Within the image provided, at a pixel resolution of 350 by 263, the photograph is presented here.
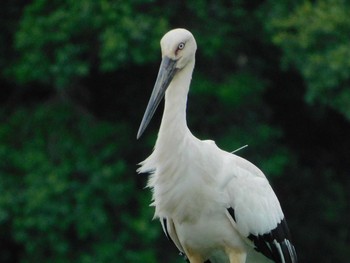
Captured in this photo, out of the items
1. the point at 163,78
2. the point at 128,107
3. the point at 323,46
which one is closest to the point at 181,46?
the point at 163,78

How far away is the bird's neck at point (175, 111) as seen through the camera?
26.8ft

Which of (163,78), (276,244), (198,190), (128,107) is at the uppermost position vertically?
(128,107)

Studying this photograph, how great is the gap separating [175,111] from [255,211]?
83 cm

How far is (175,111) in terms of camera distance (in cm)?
817

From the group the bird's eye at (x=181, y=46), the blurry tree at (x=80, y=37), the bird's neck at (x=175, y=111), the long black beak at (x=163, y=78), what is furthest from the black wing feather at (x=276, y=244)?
the blurry tree at (x=80, y=37)

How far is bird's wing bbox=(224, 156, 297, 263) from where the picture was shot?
8.49 metres

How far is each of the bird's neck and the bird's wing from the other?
0.43 m

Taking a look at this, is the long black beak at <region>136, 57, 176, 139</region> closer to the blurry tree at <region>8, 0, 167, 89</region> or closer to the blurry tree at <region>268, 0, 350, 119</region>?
the blurry tree at <region>8, 0, 167, 89</region>

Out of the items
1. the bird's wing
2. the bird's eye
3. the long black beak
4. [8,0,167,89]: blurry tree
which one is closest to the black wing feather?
the bird's wing

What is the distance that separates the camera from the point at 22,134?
17.0 meters

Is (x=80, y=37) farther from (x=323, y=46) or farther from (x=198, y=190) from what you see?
(x=198, y=190)

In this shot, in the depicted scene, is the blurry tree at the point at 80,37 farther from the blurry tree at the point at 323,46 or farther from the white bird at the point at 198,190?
the white bird at the point at 198,190

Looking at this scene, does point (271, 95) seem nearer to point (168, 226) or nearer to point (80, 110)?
point (80, 110)

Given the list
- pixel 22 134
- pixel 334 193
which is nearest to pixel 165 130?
pixel 22 134
